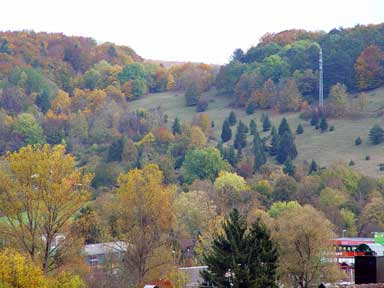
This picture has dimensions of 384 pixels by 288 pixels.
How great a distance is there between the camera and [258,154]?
125875 mm

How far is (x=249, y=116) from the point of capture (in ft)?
511

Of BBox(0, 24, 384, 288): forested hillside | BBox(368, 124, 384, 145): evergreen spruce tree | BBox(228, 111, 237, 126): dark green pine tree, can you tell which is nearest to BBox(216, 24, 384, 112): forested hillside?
BBox(0, 24, 384, 288): forested hillside

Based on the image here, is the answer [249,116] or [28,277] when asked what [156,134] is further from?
[28,277]

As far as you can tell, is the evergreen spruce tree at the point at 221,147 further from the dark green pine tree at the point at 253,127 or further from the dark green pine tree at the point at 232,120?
the dark green pine tree at the point at 232,120

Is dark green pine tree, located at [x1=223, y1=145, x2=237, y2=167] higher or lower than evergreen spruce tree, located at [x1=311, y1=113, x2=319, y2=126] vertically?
lower

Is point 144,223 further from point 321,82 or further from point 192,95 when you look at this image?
point 192,95

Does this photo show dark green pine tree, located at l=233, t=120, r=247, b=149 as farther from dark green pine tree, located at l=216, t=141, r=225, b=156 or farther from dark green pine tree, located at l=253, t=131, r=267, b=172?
dark green pine tree, located at l=253, t=131, r=267, b=172

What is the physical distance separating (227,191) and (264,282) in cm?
5838

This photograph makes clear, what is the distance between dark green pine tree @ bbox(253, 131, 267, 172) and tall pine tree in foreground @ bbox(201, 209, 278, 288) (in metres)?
81.3

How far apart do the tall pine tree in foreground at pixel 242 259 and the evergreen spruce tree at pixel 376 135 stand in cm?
8554

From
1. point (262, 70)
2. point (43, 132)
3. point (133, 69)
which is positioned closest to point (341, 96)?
point (262, 70)

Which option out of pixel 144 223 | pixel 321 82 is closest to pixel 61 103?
pixel 321 82

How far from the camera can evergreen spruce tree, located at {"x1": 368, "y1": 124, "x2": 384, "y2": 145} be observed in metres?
127

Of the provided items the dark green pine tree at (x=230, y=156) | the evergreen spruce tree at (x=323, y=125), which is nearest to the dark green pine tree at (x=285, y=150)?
the dark green pine tree at (x=230, y=156)
